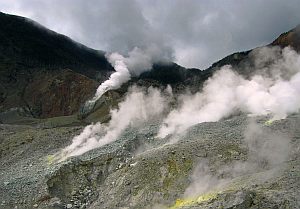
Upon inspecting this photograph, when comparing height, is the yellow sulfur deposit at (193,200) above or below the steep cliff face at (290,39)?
below

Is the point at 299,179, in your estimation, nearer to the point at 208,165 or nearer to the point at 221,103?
the point at 208,165

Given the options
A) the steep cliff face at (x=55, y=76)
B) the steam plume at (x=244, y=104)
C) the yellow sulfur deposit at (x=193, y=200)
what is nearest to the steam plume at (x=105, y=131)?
the steam plume at (x=244, y=104)

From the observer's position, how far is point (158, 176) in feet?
84.4

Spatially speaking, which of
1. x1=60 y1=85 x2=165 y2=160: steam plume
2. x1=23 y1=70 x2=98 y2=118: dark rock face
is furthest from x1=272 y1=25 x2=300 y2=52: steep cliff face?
x1=60 y1=85 x2=165 y2=160: steam plume

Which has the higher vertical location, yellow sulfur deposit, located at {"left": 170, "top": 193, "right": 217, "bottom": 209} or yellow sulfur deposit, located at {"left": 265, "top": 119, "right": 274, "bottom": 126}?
yellow sulfur deposit, located at {"left": 265, "top": 119, "right": 274, "bottom": 126}

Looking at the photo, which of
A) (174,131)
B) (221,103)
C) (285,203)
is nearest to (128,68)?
(221,103)

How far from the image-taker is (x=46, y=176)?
30359 millimetres

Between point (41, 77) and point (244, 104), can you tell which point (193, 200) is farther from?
point (41, 77)

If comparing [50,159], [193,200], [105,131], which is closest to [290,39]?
[105,131]

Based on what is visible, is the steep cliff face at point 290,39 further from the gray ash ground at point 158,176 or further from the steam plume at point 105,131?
the gray ash ground at point 158,176

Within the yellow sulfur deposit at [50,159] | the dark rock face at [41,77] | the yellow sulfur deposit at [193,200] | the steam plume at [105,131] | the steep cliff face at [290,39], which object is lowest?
the yellow sulfur deposit at [193,200]

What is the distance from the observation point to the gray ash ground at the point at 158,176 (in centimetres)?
2027

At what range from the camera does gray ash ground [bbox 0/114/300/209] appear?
20266mm

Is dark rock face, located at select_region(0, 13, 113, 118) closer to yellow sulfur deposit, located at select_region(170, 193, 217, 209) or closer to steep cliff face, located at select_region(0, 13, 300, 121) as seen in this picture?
steep cliff face, located at select_region(0, 13, 300, 121)
